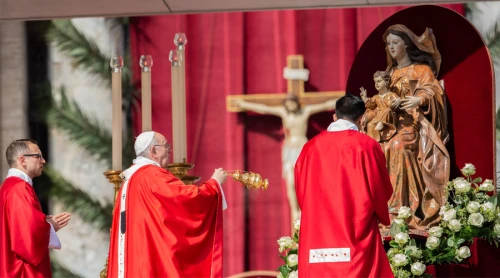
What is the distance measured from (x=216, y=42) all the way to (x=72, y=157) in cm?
148

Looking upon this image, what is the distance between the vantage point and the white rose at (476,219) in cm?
683

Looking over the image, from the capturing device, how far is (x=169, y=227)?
653 cm

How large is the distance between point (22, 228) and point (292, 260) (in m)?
1.69

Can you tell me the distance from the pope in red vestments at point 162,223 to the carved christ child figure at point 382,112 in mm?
1428

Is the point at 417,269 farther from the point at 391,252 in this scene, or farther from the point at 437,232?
the point at 437,232

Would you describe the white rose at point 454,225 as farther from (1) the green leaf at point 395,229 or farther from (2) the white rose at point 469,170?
(2) the white rose at point 469,170

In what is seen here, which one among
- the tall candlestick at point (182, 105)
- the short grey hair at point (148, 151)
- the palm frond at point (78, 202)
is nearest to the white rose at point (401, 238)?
the tall candlestick at point (182, 105)

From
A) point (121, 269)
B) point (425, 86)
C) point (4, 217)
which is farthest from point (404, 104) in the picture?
point (4, 217)

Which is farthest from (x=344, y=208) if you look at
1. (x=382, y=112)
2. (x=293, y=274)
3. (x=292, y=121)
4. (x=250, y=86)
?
(x=250, y=86)

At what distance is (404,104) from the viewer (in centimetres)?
754

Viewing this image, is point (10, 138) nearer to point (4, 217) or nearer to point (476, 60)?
point (4, 217)

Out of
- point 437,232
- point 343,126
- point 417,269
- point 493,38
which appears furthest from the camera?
point 493,38

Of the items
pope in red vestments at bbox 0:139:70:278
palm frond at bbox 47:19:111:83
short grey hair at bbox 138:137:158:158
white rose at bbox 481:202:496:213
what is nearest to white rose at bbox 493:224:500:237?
white rose at bbox 481:202:496:213

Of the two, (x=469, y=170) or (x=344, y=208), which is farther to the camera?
(x=469, y=170)
